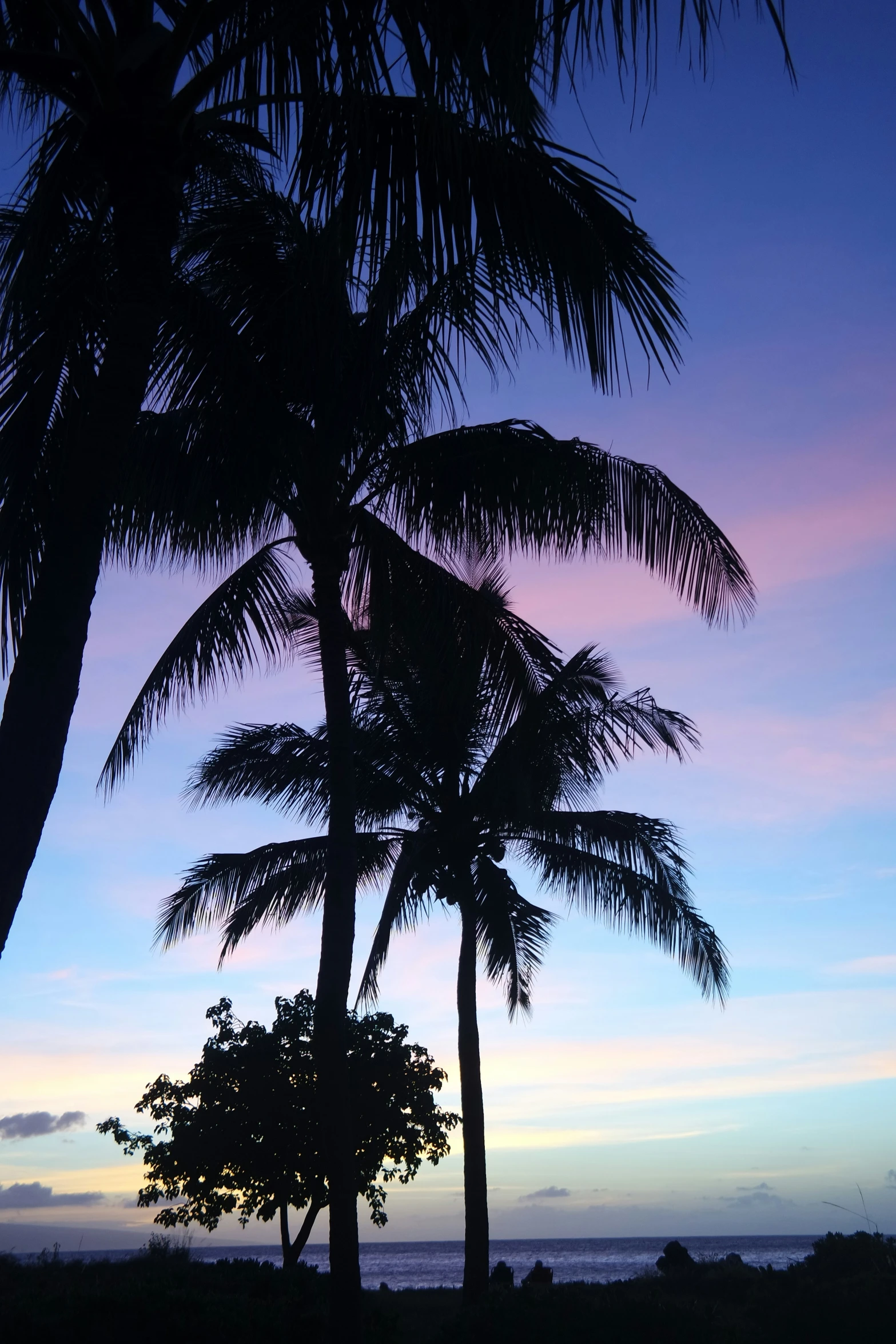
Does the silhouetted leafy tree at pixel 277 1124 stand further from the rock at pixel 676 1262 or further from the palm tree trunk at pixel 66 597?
the palm tree trunk at pixel 66 597

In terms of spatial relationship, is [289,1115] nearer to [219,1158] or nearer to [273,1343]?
[219,1158]

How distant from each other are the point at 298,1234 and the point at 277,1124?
10.2ft

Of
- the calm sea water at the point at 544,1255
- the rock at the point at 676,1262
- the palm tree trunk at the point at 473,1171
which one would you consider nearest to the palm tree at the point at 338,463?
the palm tree trunk at the point at 473,1171

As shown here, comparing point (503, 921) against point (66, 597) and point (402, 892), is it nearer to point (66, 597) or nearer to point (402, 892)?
point (402, 892)

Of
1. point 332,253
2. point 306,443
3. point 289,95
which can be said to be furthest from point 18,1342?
point 289,95

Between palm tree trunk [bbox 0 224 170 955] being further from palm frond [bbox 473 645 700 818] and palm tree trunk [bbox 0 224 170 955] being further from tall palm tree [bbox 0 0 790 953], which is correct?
palm frond [bbox 473 645 700 818]

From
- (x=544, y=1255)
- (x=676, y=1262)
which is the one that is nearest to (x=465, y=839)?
(x=676, y=1262)

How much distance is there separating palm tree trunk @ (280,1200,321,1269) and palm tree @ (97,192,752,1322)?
12.2 metres

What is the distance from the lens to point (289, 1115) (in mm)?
19172

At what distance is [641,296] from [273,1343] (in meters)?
9.00

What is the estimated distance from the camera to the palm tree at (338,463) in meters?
6.81

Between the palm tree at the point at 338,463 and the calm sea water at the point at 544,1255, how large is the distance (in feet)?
150

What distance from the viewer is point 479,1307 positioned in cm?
1288

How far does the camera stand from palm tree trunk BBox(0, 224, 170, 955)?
161 inches
